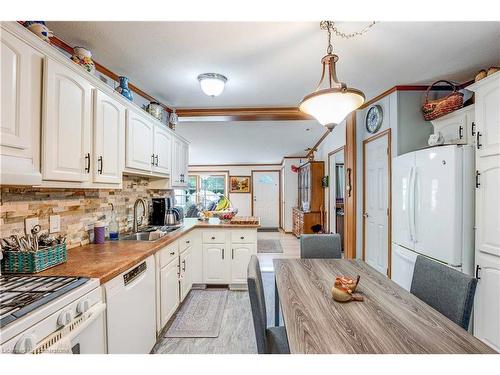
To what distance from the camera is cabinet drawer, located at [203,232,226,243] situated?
10.7ft

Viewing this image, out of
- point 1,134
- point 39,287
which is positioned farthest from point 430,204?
point 1,134

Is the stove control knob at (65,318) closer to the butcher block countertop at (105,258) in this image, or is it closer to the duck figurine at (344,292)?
the butcher block countertop at (105,258)

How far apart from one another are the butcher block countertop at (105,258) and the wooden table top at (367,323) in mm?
961

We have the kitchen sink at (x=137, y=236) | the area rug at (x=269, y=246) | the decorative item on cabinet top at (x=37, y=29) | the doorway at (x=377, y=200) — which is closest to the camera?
the decorative item on cabinet top at (x=37, y=29)

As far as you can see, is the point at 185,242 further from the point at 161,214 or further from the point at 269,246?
the point at 269,246

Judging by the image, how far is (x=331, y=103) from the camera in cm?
148

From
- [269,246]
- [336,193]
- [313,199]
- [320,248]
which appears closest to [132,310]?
[320,248]

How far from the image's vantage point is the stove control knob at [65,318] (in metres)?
1.01

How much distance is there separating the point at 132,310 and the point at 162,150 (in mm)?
1837

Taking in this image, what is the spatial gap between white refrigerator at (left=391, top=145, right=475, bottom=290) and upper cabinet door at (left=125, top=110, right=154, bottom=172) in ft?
8.68

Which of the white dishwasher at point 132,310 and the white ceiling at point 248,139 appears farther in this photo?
the white ceiling at point 248,139

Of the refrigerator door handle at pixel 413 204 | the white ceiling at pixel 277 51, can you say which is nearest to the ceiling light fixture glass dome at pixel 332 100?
the white ceiling at pixel 277 51

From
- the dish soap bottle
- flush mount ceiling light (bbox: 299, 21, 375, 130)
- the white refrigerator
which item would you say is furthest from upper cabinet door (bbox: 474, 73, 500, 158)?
the dish soap bottle

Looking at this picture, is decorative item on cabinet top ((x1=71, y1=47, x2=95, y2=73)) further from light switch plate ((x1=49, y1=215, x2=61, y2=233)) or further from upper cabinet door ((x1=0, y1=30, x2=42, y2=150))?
light switch plate ((x1=49, y1=215, x2=61, y2=233))
